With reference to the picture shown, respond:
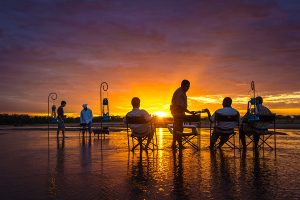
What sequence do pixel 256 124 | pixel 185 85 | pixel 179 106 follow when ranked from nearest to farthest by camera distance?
pixel 179 106, pixel 185 85, pixel 256 124

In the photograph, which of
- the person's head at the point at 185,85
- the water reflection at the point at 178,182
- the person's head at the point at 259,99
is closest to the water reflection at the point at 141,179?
the water reflection at the point at 178,182

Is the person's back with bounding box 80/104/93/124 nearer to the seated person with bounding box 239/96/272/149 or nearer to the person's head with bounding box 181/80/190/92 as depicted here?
the person's head with bounding box 181/80/190/92

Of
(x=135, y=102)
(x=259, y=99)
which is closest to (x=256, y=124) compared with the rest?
(x=259, y=99)

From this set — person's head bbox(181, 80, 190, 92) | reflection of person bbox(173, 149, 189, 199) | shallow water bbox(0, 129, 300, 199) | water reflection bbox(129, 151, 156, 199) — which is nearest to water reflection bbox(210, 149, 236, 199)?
shallow water bbox(0, 129, 300, 199)

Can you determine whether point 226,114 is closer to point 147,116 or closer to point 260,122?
point 260,122

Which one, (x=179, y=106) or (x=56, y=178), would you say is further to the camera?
(x=179, y=106)

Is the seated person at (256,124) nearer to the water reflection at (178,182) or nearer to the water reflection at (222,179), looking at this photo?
the water reflection at (222,179)

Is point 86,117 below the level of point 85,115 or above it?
below

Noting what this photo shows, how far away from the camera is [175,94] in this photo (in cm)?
1318

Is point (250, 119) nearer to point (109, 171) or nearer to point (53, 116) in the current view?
point (109, 171)

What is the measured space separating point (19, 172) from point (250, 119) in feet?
24.2

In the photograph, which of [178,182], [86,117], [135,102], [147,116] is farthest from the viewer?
[86,117]

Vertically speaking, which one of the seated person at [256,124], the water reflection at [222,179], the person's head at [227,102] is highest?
the person's head at [227,102]

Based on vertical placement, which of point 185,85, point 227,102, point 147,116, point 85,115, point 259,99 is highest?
point 185,85
